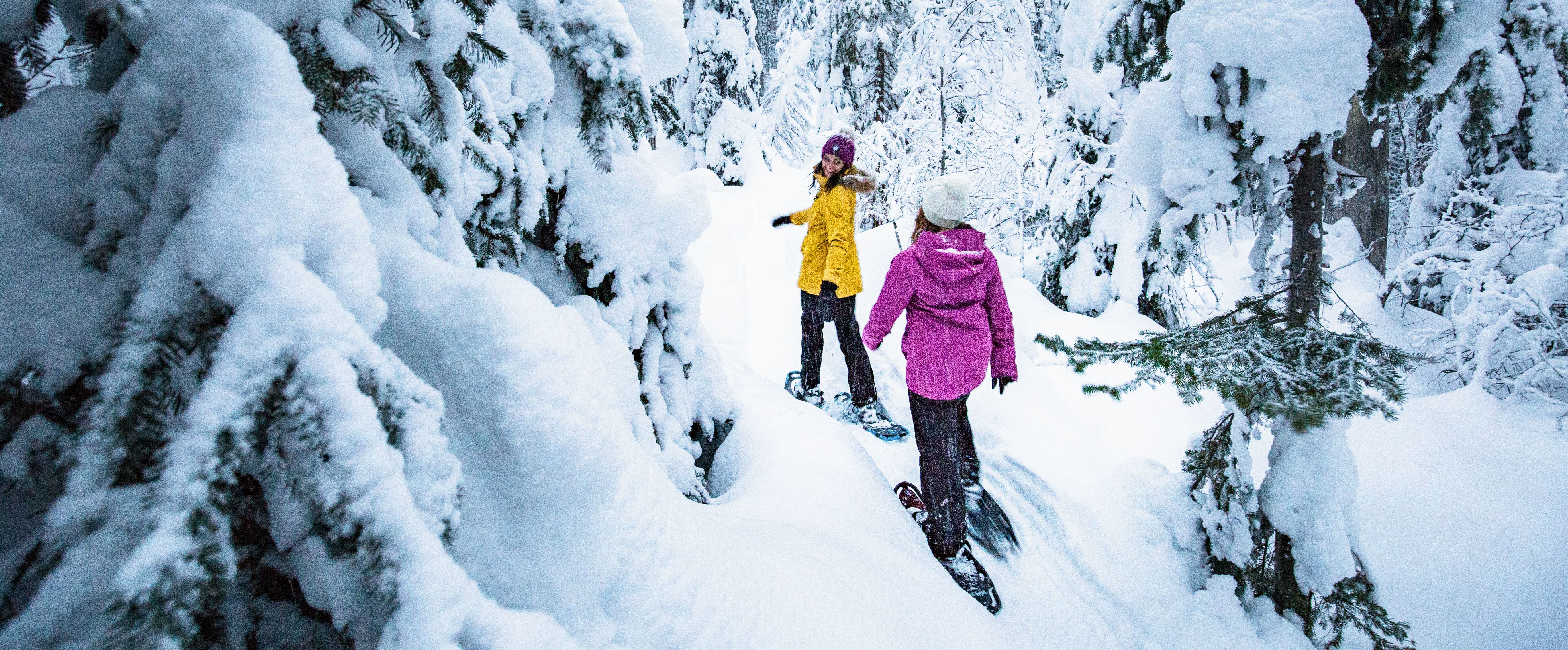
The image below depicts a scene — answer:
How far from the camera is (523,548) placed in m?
1.10

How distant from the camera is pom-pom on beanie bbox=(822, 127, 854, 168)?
177 inches

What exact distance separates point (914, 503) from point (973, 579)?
2.08 ft

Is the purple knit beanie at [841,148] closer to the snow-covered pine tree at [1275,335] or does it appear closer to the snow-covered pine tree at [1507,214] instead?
the snow-covered pine tree at [1275,335]

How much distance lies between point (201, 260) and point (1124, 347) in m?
3.36

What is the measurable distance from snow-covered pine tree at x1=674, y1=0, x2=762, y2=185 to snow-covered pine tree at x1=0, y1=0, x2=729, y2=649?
1714 cm

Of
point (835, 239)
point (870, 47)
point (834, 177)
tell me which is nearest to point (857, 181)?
point (834, 177)

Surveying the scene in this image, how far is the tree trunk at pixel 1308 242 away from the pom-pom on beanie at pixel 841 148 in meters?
2.66

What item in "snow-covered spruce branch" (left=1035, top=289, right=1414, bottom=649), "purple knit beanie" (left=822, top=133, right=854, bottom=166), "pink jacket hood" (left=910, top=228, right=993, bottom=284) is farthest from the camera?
"purple knit beanie" (left=822, top=133, right=854, bottom=166)

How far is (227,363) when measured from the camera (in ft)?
2.43

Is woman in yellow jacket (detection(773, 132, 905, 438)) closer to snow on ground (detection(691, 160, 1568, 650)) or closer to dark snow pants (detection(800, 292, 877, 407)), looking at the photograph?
dark snow pants (detection(800, 292, 877, 407))

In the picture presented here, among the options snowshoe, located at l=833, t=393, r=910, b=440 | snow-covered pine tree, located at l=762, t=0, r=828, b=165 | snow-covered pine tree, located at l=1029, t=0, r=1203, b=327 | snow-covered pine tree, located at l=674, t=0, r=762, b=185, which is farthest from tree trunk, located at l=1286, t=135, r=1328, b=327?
snow-covered pine tree, located at l=674, t=0, r=762, b=185

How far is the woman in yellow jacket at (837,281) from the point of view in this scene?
15.2 ft

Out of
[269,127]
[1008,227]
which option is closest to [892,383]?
[269,127]

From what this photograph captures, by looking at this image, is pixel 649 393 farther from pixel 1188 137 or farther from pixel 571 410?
pixel 1188 137
